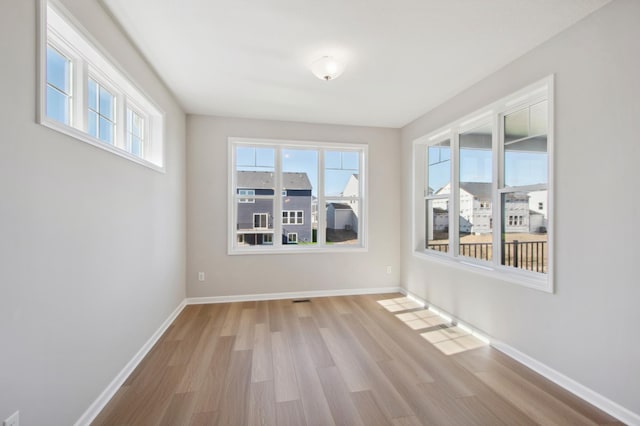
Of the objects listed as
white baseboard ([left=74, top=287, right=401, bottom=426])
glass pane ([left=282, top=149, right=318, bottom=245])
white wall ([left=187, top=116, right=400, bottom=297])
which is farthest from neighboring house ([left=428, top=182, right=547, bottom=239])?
glass pane ([left=282, top=149, right=318, bottom=245])

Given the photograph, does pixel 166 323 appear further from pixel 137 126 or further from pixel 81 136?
pixel 81 136

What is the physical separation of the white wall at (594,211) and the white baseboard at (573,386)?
4cm

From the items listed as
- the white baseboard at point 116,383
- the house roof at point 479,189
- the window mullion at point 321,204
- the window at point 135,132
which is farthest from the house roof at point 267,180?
the house roof at point 479,189

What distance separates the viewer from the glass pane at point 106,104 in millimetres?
2101

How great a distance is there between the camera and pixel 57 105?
163 cm

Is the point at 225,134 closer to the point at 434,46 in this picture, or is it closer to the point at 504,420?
the point at 434,46

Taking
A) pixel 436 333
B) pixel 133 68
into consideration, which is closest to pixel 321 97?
pixel 133 68

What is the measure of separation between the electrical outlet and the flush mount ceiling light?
2888mm

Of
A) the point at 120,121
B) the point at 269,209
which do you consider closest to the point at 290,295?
the point at 269,209

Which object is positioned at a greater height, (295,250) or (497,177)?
(497,177)

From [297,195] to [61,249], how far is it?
3148 mm

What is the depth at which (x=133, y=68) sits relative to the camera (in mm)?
2326

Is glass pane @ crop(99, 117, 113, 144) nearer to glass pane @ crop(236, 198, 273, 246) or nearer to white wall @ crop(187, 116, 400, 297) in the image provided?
white wall @ crop(187, 116, 400, 297)

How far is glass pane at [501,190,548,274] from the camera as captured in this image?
239 cm
